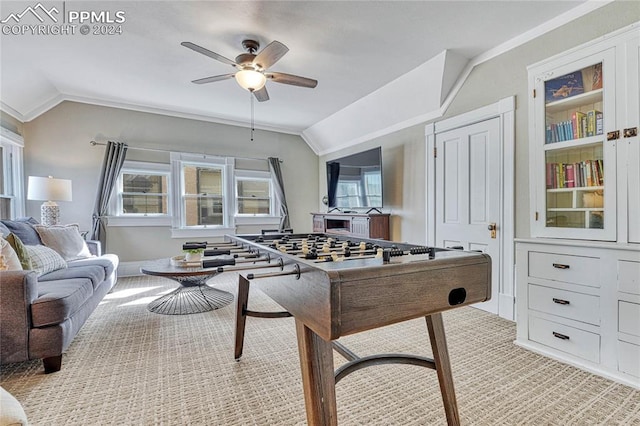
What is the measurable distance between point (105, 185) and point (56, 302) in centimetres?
301

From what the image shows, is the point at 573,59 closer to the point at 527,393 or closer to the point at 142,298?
the point at 527,393

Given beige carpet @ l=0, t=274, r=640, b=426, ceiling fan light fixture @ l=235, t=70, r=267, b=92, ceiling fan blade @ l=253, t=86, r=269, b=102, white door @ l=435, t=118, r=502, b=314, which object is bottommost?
beige carpet @ l=0, t=274, r=640, b=426

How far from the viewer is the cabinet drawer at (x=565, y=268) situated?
73.7 inches

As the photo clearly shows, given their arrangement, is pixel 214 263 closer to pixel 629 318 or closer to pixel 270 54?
pixel 270 54

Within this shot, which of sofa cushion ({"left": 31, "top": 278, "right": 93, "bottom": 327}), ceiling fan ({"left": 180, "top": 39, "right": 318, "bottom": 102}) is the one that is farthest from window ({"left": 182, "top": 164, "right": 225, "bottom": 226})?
sofa cushion ({"left": 31, "top": 278, "right": 93, "bottom": 327})

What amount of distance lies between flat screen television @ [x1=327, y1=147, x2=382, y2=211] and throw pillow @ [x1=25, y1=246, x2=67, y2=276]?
3.67 m

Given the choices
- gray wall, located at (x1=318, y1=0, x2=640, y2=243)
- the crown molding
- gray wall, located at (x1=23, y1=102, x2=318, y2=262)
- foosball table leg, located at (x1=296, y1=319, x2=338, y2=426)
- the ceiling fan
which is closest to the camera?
foosball table leg, located at (x1=296, y1=319, x2=338, y2=426)

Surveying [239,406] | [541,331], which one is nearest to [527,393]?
[541,331]

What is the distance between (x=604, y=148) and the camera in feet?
6.70

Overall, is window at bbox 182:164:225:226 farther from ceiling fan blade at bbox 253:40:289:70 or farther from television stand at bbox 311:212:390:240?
ceiling fan blade at bbox 253:40:289:70

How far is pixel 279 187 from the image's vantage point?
557 centimetres

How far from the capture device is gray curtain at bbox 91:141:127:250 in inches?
166

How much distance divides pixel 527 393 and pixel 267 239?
191 cm

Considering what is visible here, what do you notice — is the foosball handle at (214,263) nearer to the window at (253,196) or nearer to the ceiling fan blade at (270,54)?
the ceiling fan blade at (270,54)
